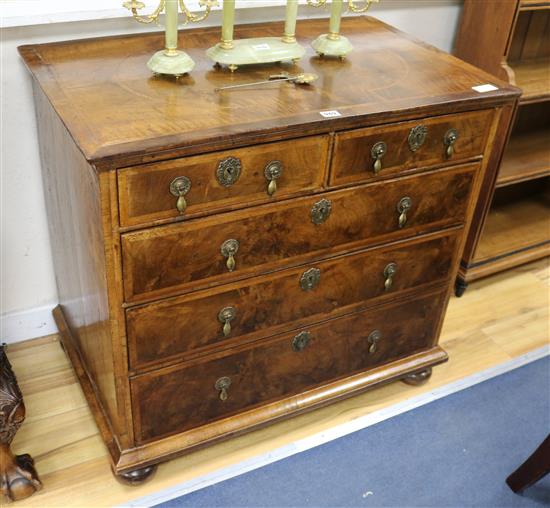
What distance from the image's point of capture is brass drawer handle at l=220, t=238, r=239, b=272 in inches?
56.8

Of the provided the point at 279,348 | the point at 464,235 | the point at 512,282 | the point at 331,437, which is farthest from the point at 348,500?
the point at 512,282

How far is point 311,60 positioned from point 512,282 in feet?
4.30

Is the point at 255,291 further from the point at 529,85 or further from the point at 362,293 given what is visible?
the point at 529,85

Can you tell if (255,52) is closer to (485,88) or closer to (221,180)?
(221,180)

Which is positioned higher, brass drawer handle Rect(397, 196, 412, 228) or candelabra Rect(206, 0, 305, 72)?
candelabra Rect(206, 0, 305, 72)

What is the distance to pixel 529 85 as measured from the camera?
214 centimetres

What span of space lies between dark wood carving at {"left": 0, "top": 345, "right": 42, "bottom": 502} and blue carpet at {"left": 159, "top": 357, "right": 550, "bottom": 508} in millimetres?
349

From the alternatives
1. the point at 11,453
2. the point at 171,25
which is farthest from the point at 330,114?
the point at 11,453

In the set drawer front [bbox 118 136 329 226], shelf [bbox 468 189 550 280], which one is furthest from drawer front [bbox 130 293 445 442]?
shelf [bbox 468 189 550 280]

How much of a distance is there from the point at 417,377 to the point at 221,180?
101 centimetres

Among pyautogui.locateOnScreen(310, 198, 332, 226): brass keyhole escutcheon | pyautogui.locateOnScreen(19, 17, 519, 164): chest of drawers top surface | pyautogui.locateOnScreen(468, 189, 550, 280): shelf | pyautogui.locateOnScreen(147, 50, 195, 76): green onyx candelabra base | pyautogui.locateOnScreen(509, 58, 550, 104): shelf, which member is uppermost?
pyautogui.locateOnScreen(147, 50, 195, 76): green onyx candelabra base

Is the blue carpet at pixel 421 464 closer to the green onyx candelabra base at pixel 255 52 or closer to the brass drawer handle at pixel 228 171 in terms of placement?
the brass drawer handle at pixel 228 171

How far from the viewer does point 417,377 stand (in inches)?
80.4

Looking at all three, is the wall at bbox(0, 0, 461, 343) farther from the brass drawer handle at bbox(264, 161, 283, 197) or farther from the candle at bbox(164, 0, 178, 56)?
the brass drawer handle at bbox(264, 161, 283, 197)
